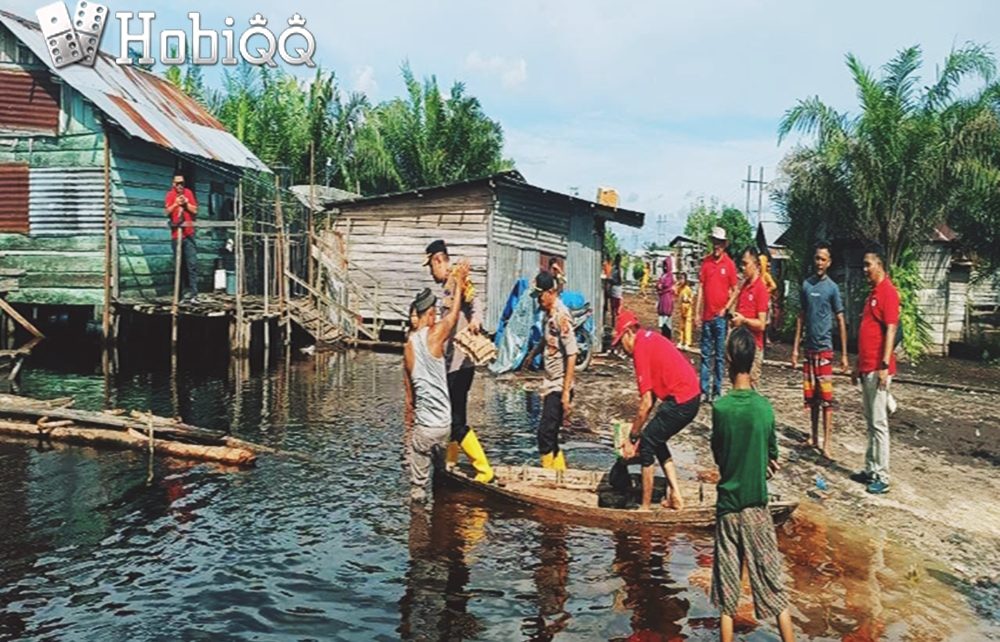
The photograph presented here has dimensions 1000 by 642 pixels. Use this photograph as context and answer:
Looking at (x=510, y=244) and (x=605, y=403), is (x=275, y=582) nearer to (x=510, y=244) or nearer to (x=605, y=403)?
(x=605, y=403)

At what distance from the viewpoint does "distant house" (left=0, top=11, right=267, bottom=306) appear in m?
18.7

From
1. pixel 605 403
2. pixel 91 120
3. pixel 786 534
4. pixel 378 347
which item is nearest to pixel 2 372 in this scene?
pixel 91 120

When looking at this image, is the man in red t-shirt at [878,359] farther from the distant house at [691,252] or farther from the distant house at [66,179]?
the distant house at [691,252]

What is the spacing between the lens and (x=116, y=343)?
19031mm

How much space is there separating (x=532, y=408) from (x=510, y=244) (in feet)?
26.8

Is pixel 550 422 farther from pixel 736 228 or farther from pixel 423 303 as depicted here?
pixel 736 228

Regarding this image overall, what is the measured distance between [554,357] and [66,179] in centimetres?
1532

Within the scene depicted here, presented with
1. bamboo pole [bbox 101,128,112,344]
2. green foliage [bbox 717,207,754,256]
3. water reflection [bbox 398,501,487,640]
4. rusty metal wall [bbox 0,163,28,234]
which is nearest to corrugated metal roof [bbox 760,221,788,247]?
green foliage [bbox 717,207,754,256]

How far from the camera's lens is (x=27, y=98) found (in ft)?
61.7

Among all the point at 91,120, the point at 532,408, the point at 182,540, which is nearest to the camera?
the point at 182,540

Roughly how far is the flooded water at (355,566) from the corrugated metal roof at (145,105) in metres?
10.6

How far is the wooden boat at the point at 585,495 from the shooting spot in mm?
7348

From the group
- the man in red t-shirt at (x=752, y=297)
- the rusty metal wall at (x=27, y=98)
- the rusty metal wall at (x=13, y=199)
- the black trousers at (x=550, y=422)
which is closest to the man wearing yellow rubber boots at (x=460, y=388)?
the black trousers at (x=550, y=422)

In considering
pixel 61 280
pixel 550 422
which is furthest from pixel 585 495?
pixel 61 280
